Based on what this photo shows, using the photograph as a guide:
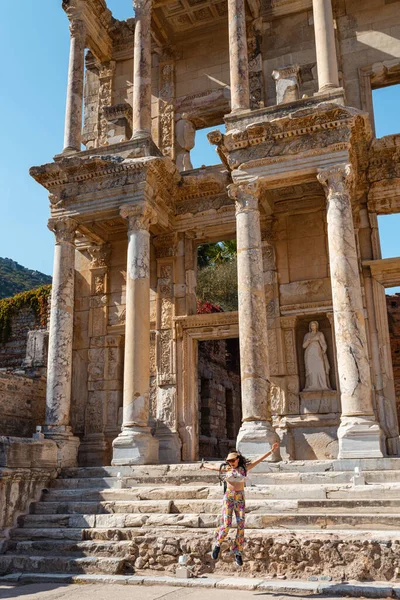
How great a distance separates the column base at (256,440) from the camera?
10.7m

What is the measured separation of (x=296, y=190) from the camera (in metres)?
14.0

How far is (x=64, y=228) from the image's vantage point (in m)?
14.3

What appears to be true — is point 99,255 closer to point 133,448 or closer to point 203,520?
point 133,448

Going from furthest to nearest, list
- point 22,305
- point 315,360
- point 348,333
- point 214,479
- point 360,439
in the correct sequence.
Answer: point 22,305, point 315,360, point 348,333, point 214,479, point 360,439

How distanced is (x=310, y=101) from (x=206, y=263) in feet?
67.9

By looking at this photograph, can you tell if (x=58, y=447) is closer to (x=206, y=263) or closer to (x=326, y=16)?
(x=326, y=16)

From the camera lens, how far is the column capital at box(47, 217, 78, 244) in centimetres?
1427

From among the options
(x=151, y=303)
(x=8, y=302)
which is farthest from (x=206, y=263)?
(x=151, y=303)

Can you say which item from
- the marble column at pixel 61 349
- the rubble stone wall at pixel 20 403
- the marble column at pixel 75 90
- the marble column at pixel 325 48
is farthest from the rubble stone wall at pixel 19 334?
the marble column at pixel 325 48

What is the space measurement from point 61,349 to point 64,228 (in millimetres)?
2966

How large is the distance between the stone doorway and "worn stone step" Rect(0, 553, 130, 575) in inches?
393

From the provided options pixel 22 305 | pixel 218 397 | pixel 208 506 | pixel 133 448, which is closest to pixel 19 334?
pixel 22 305

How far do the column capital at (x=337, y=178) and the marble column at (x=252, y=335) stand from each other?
1474 mm

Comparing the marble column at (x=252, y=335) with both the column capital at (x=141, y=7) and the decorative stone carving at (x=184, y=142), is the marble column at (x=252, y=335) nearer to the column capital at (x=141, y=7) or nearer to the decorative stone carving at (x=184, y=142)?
the decorative stone carving at (x=184, y=142)
